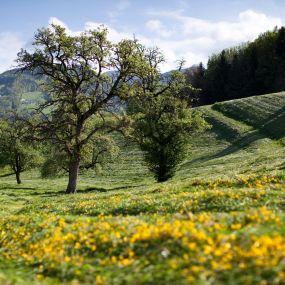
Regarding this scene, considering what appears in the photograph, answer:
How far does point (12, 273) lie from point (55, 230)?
3536 millimetres

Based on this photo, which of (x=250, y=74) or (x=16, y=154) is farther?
(x=250, y=74)

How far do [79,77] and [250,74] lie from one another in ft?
347

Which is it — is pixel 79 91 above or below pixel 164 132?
above

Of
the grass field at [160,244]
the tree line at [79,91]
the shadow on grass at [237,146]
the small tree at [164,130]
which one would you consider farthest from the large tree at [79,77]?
the shadow on grass at [237,146]

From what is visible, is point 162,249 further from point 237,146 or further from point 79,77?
point 237,146

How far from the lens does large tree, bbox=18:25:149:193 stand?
3806 cm

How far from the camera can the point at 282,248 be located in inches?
360

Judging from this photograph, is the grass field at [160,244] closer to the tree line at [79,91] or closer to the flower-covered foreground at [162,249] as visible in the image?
the flower-covered foreground at [162,249]

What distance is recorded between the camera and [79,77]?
132 feet

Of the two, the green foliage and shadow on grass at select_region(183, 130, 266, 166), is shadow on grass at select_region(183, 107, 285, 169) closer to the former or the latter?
shadow on grass at select_region(183, 130, 266, 166)

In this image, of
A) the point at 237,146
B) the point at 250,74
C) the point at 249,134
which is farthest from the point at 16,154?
the point at 250,74

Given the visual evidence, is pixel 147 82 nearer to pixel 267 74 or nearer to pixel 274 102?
pixel 274 102

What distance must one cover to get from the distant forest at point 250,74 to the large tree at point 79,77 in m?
95.7

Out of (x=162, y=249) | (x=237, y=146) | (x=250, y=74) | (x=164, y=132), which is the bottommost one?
(x=237, y=146)
